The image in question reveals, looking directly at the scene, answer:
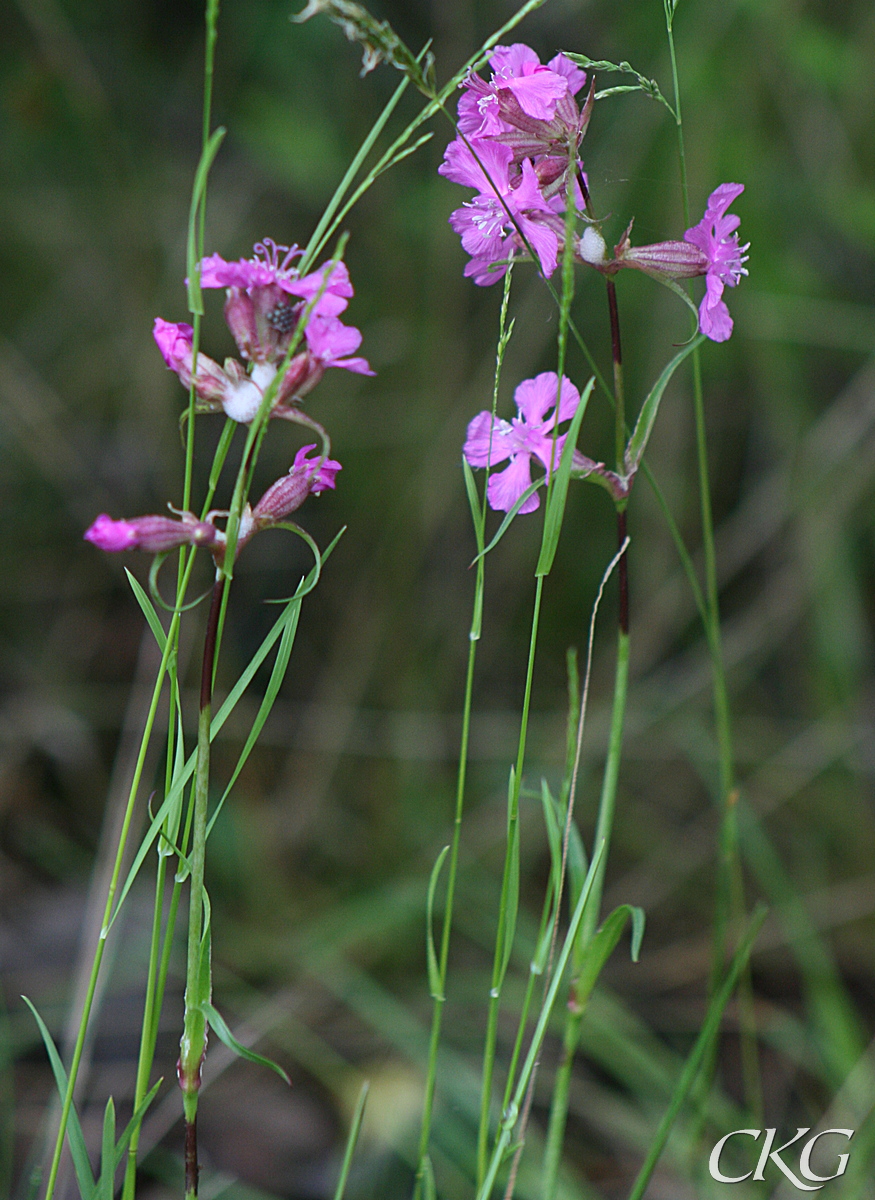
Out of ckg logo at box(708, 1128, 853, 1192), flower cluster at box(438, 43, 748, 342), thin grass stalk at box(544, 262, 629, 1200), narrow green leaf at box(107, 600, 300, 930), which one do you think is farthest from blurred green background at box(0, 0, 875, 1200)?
flower cluster at box(438, 43, 748, 342)

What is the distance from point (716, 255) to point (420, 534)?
3.61ft

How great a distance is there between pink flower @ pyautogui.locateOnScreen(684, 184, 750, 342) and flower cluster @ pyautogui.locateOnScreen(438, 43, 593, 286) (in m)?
0.07

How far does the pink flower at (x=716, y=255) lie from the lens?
1.79ft

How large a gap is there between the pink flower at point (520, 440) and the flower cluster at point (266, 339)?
109mm

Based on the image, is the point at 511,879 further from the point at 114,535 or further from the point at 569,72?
the point at 569,72

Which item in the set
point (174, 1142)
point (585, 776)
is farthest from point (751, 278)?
point (174, 1142)

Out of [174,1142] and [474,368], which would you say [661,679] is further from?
[174,1142]

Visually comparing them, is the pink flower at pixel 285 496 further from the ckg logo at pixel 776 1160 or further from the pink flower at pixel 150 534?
the ckg logo at pixel 776 1160

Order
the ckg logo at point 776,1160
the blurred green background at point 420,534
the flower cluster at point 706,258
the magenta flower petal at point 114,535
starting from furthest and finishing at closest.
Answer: the blurred green background at point 420,534, the ckg logo at point 776,1160, the flower cluster at point 706,258, the magenta flower petal at point 114,535

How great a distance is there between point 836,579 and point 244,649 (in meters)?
0.96

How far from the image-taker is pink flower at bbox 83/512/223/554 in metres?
0.45

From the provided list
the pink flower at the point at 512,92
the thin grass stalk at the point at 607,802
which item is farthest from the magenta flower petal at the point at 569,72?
the thin grass stalk at the point at 607,802

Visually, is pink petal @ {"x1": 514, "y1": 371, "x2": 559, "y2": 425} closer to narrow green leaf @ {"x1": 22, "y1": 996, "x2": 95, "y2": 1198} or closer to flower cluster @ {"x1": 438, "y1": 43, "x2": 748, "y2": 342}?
flower cluster @ {"x1": 438, "y1": 43, "x2": 748, "y2": 342}

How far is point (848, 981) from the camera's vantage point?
1443 millimetres
